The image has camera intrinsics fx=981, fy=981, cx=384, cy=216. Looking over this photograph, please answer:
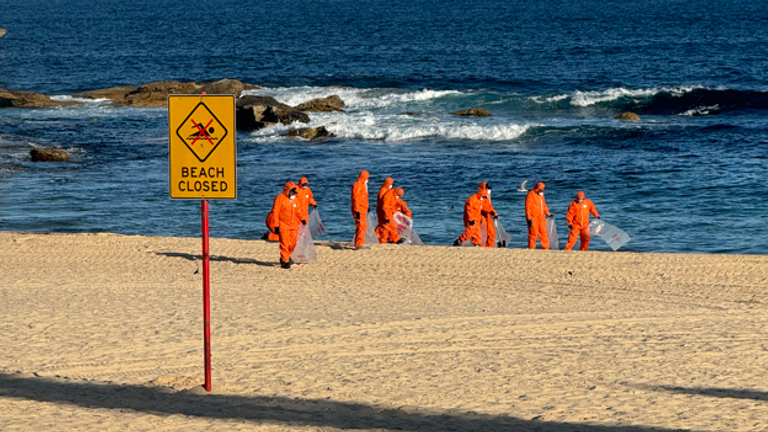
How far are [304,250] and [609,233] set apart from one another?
21.2 ft

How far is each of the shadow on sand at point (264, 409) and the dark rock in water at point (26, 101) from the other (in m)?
40.9

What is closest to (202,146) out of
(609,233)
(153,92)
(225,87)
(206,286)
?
(206,286)

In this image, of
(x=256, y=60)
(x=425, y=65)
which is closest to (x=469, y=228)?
(x=425, y=65)

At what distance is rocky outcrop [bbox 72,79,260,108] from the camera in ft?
157

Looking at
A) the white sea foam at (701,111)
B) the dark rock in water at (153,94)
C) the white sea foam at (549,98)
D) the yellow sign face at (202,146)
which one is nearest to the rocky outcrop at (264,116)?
the dark rock in water at (153,94)

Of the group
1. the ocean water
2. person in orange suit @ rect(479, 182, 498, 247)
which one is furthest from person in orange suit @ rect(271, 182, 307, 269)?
the ocean water

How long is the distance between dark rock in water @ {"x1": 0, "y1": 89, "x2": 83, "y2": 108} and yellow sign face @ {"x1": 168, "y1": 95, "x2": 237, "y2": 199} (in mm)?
42106

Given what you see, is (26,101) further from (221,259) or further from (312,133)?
(221,259)

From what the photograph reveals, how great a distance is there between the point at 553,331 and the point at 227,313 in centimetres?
441

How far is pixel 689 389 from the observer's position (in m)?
9.81

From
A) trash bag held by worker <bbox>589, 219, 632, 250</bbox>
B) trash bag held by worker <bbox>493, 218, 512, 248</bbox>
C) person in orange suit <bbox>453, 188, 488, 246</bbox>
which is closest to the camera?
person in orange suit <bbox>453, 188, 488, 246</bbox>

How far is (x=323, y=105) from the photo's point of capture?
45875 millimetres

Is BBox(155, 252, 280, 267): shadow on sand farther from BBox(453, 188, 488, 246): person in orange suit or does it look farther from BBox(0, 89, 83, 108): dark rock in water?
BBox(0, 89, 83, 108): dark rock in water

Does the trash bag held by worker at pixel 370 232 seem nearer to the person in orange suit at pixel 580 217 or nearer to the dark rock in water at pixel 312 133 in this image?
the person in orange suit at pixel 580 217
